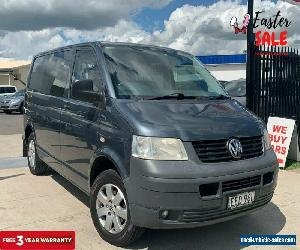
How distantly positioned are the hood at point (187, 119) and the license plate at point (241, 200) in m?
0.56

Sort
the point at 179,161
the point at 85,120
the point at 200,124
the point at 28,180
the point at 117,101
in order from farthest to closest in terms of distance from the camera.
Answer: the point at 28,180 < the point at 85,120 < the point at 117,101 < the point at 200,124 < the point at 179,161

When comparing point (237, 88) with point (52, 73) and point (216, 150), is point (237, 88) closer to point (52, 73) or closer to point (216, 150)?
point (52, 73)

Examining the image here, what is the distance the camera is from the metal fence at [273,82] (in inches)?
310

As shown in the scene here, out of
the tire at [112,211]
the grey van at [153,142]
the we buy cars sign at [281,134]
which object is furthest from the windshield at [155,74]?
the we buy cars sign at [281,134]

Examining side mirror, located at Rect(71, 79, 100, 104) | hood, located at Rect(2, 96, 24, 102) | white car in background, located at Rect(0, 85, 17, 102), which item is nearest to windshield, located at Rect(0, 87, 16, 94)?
white car in background, located at Rect(0, 85, 17, 102)

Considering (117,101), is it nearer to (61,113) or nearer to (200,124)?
(200,124)

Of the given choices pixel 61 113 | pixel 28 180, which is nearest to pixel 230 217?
pixel 61 113

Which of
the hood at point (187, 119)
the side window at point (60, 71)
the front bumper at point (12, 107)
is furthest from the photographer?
the front bumper at point (12, 107)

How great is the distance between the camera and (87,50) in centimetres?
473

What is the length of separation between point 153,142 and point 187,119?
448 millimetres

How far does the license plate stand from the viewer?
12.0ft

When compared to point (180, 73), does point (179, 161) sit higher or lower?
lower

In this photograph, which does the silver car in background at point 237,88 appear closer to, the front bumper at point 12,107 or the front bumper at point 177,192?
the front bumper at point 177,192

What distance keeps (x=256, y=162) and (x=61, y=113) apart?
248 centimetres
